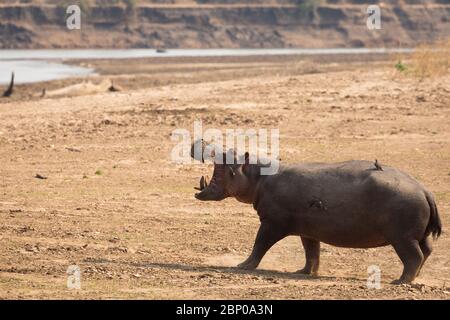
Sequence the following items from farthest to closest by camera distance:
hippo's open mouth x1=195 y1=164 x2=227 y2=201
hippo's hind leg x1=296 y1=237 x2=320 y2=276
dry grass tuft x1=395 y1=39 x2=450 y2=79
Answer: dry grass tuft x1=395 y1=39 x2=450 y2=79
hippo's open mouth x1=195 y1=164 x2=227 y2=201
hippo's hind leg x1=296 y1=237 x2=320 y2=276

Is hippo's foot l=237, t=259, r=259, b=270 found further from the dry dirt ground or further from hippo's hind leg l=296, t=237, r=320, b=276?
hippo's hind leg l=296, t=237, r=320, b=276

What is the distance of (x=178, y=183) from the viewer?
16.2 meters

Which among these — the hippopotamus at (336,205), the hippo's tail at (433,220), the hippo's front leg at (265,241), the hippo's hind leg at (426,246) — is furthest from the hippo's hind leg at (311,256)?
the hippo's tail at (433,220)

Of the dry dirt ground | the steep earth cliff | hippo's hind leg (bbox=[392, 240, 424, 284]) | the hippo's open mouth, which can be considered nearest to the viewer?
the dry dirt ground

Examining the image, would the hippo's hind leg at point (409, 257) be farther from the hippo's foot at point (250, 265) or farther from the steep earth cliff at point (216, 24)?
the steep earth cliff at point (216, 24)

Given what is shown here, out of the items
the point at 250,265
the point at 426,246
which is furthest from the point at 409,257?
the point at 250,265

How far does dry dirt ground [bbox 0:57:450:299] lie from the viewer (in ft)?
33.0

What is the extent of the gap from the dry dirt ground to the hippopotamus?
428 mm

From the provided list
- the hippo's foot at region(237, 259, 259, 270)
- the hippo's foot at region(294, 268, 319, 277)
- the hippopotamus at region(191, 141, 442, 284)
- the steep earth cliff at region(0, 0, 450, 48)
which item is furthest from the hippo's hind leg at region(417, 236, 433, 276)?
the steep earth cliff at region(0, 0, 450, 48)

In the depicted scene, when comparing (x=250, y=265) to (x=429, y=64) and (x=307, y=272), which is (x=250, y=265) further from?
(x=429, y=64)

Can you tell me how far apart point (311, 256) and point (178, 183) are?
5.38m

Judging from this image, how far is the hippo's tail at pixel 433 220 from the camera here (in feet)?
34.0
